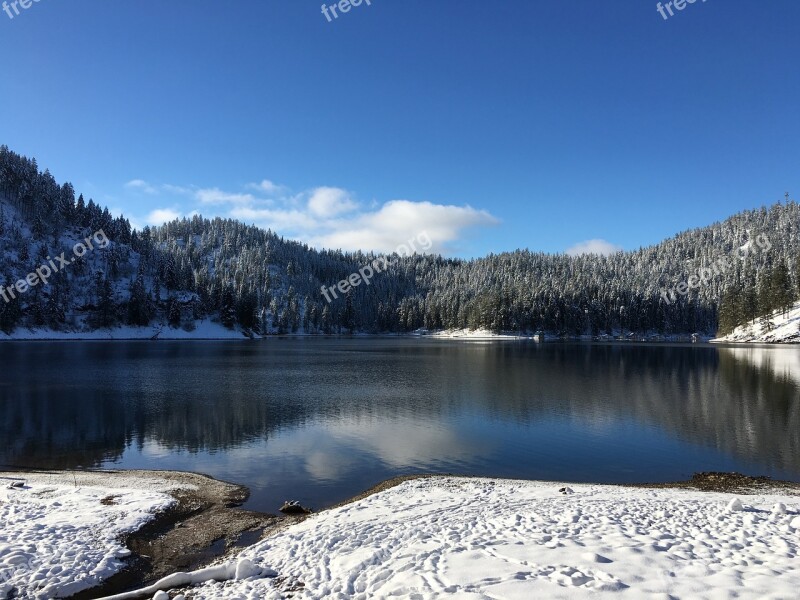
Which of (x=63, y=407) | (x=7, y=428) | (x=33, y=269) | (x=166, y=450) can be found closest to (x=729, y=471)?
(x=166, y=450)

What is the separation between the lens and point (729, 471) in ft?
75.7

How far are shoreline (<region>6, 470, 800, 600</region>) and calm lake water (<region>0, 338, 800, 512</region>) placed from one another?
4.53ft

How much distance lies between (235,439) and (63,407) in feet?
60.6

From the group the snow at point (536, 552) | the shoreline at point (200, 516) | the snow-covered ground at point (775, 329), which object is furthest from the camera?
the snow-covered ground at point (775, 329)

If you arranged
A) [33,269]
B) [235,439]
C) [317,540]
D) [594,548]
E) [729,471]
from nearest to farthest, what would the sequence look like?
[594,548], [317,540], [729,471], [235,439], [33,269]

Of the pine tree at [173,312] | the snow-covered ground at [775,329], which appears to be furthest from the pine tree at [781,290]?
the pine tree at [173,312]

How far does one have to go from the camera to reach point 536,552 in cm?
1058

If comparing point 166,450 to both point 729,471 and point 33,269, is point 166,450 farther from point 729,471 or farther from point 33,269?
point 33,269

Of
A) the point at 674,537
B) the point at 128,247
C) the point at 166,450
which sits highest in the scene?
the point at 128,247

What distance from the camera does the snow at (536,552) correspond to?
8.83m

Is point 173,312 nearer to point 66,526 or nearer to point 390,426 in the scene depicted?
point 390,426
